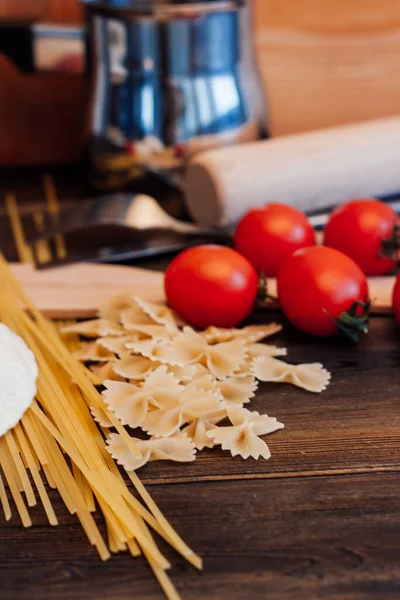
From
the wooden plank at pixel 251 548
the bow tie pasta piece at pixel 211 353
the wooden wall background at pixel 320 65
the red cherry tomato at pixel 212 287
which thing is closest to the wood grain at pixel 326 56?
the wooden wall background at pixel 320 65

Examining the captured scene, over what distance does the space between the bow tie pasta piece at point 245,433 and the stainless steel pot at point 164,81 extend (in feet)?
1.95

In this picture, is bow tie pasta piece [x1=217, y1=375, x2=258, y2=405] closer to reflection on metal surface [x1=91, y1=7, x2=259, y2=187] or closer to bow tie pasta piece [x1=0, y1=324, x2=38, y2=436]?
bow tie pasta piece [x1=0, y1=324, x2=38, y2=436]

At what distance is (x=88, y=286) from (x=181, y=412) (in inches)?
13.1

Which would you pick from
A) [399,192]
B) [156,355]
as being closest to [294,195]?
[399,192]

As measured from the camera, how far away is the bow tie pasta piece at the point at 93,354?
909 mm

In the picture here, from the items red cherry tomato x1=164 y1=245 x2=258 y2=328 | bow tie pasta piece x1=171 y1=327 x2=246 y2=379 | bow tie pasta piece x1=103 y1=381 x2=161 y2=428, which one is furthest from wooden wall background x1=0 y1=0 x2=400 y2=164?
bow tie pasta piece x1=103 y1=381 x2=161 y2=428

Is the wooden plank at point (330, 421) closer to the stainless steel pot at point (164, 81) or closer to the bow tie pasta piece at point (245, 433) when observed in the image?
the bow tie pasta piece at point (245, 433)

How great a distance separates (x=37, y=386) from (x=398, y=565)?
40 cm

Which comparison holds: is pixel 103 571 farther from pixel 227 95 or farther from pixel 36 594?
pixel 227 95

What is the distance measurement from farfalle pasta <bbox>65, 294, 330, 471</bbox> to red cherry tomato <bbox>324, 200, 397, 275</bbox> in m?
0.18

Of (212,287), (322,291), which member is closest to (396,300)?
(322,291)

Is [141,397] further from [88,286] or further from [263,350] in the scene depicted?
[88,286]

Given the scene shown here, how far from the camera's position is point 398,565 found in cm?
64

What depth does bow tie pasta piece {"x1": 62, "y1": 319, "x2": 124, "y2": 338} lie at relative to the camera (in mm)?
950
